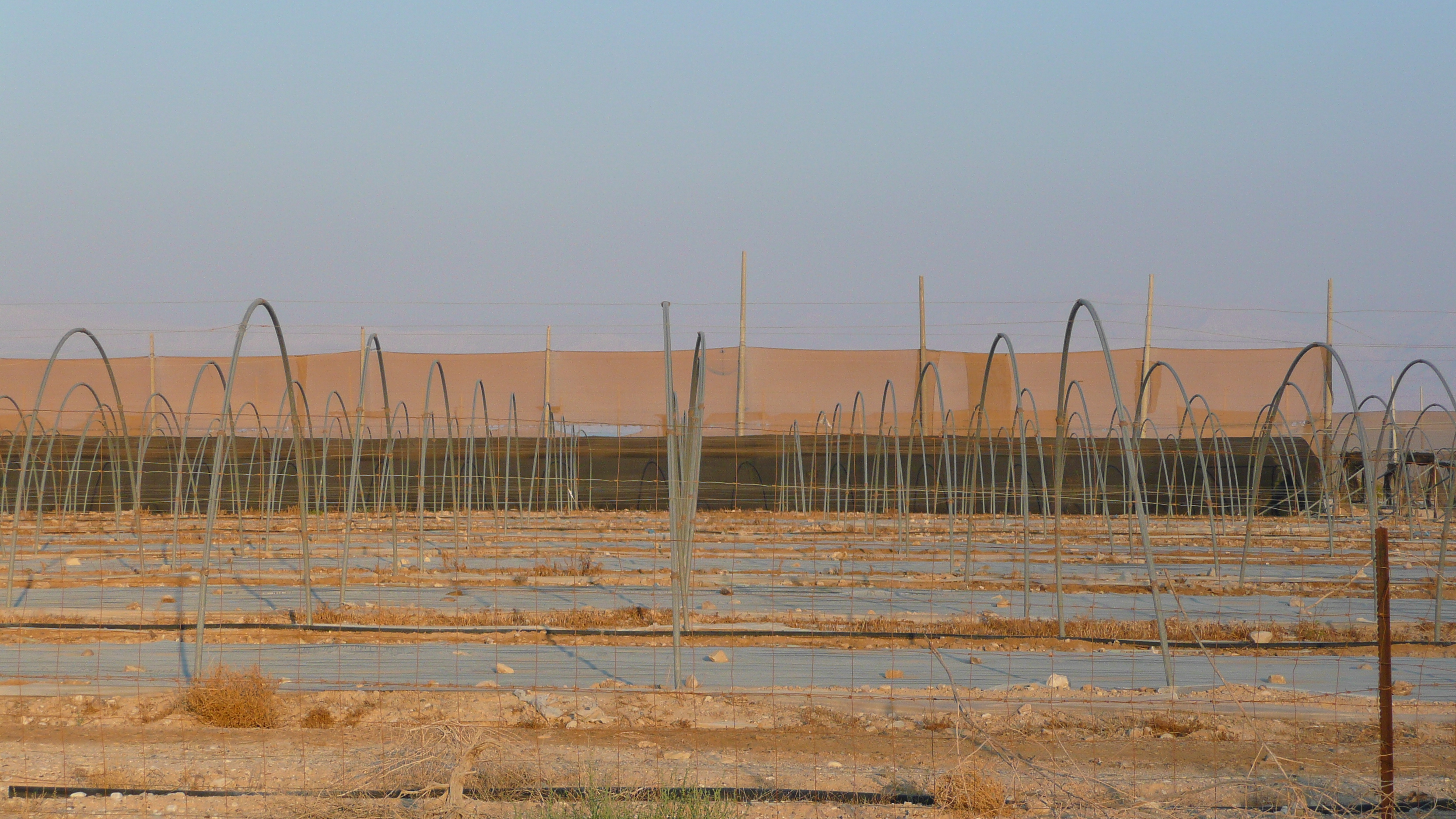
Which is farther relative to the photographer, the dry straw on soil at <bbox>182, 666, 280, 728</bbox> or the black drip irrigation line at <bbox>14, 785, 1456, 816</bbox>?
the dry straw on soil at <bbox>182, 666, 280, 728</bbox>

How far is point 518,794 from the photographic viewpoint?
482cm

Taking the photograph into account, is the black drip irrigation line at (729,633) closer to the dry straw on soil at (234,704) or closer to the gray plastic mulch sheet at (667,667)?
the gray plastic mulch sheet at (667,667)

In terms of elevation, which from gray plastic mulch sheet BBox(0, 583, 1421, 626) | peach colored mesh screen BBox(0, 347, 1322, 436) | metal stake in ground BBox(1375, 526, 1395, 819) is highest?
peach colored mesh screen BBox(0, 347, 1322, 436)

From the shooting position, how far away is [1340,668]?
7.96m

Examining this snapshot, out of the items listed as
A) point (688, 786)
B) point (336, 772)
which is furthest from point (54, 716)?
point (688, 786)

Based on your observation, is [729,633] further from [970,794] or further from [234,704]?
[970,794]

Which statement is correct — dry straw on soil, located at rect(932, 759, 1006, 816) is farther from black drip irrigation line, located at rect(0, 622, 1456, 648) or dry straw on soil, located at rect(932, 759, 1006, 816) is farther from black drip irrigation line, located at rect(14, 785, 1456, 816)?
black drip irrigation line, located at rect(0, 622, 1456, 648)

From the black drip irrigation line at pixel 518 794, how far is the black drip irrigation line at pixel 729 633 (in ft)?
11.1

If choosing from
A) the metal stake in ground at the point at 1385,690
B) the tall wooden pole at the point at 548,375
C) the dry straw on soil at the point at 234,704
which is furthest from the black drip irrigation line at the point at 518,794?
the tall wooden pole at the point at 548,375

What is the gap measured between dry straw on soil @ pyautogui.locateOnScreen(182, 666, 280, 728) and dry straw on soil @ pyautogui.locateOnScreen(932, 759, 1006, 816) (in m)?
3.55

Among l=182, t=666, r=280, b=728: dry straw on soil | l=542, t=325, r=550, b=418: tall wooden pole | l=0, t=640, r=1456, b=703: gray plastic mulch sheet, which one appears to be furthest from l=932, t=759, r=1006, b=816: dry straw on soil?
l=542, t=325, r=550, b=418: tall wooden pole

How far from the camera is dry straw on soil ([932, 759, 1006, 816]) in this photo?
4.70 meters

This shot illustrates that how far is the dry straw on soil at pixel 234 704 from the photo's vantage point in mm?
6059

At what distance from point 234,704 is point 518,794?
6.99 ft
